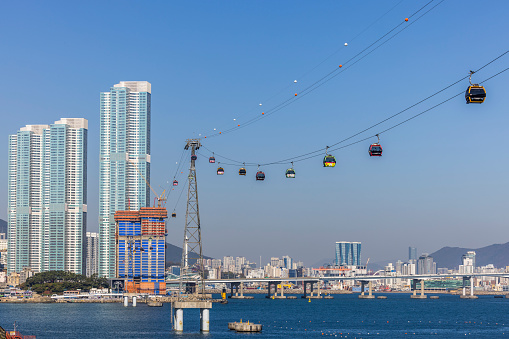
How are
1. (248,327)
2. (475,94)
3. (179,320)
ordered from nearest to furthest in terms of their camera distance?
(475,94) → (179,320) → (248,327)

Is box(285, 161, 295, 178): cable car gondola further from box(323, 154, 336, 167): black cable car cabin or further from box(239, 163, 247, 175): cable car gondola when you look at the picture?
box(323, 154, 336, 167): black cable car cabin

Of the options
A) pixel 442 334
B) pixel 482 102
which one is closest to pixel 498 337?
pixel 442 334

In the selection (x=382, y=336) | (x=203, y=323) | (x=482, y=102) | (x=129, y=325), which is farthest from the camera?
(x=129, y=325)

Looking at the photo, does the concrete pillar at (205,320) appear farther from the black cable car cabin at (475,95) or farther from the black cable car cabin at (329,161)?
the black cable car cabin at (475,95)

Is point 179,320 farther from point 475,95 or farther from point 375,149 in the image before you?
point 475,95

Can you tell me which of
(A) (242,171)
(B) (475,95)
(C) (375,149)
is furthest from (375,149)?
(A) (242,171)

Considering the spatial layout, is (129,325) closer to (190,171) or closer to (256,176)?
(190,171)

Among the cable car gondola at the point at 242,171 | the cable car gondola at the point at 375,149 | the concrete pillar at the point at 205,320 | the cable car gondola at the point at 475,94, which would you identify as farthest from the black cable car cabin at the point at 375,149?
the concrete pillar at the point at 205,320

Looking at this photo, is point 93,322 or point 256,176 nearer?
point 256,176
